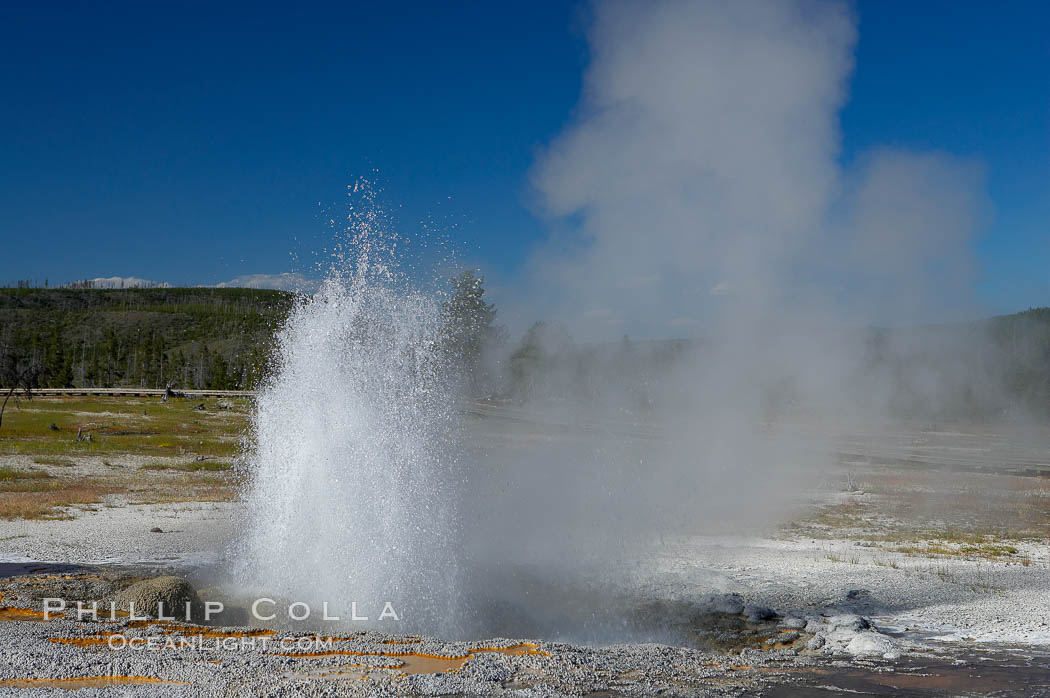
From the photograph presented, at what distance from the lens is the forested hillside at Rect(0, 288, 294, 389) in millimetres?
83625

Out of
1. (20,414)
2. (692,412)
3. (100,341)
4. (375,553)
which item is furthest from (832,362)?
(100,341)

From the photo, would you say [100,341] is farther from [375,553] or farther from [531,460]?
[375,553]

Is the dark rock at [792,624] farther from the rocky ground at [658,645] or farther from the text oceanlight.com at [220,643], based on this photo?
the text oceanlight.com at [220,643]

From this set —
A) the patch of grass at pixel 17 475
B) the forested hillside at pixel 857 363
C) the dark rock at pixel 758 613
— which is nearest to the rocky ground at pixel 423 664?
the dark rock at pixel 758 613

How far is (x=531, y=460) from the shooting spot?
20500 mm

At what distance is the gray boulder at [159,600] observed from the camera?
28.7ft

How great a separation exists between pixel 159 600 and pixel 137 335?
413 ft

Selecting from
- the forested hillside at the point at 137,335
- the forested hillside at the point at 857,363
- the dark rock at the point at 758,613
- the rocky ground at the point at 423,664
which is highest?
the forested hillside at the point at 137,335

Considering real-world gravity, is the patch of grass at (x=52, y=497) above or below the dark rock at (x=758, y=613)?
above

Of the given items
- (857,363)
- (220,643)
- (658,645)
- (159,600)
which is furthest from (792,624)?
(159,600)

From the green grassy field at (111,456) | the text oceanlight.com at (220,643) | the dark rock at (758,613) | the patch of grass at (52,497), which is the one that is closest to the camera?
the text oceanlight.com at (220,643)

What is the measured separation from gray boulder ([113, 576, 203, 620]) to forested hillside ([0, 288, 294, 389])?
1789 inches

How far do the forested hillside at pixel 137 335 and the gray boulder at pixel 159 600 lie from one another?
45.5 meters

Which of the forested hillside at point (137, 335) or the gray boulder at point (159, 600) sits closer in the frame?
the gray boulder at point (159, 600)
